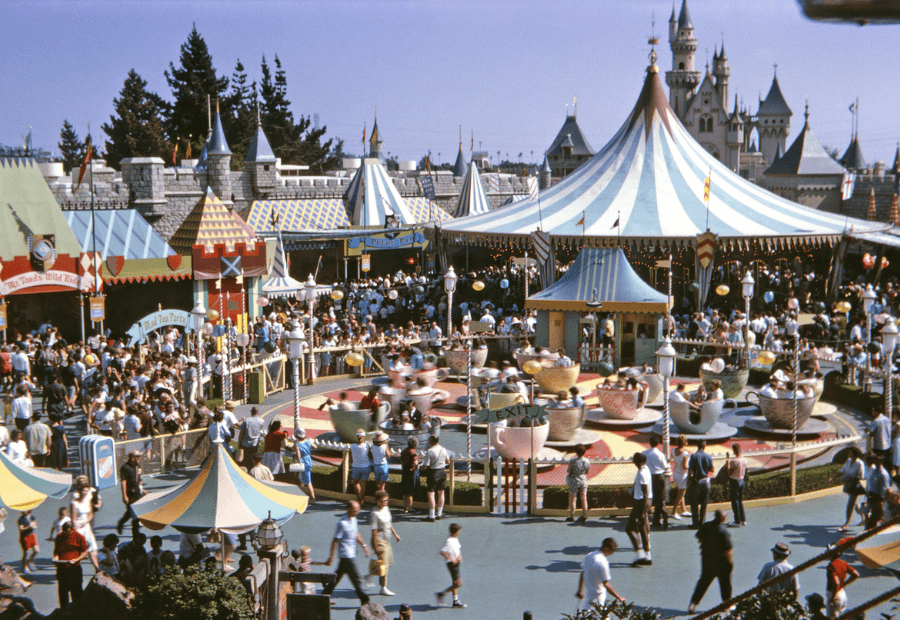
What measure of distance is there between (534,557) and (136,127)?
4765 cm

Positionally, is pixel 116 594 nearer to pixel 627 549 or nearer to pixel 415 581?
pixel 415 581

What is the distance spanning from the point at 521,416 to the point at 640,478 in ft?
11.2

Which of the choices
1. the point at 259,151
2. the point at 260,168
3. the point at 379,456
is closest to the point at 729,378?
the point at 379,456

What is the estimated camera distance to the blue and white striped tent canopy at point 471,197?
42.2 m

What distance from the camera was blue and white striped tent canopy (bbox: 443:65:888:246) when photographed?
86.7ft

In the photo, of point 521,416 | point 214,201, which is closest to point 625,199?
point 214,201

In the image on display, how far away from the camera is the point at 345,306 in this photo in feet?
97.8

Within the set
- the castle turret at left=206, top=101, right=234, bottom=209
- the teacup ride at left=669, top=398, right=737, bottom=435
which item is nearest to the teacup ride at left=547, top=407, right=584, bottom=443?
the teacup ride at left=669, top=398, right=737, bottom=435

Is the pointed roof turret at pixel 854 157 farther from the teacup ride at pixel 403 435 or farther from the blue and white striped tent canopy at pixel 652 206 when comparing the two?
the teacup ride at pixel 403 435

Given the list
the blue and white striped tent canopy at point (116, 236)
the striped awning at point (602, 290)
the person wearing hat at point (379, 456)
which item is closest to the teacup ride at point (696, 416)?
the person wearing hat at point (379, 456)

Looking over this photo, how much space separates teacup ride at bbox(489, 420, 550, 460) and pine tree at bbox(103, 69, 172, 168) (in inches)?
1683

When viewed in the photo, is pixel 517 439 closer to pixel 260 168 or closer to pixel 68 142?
pixel 260 168

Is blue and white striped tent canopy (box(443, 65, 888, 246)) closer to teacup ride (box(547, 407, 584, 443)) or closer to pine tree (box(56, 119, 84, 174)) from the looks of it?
teacup ride (box(547, 407, 584, 443))

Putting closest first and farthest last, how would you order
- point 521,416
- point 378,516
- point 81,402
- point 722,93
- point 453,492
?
1. point 378,516
2. point 453,492
3. point 521,416
4. point 81,402
5. point 722,93
